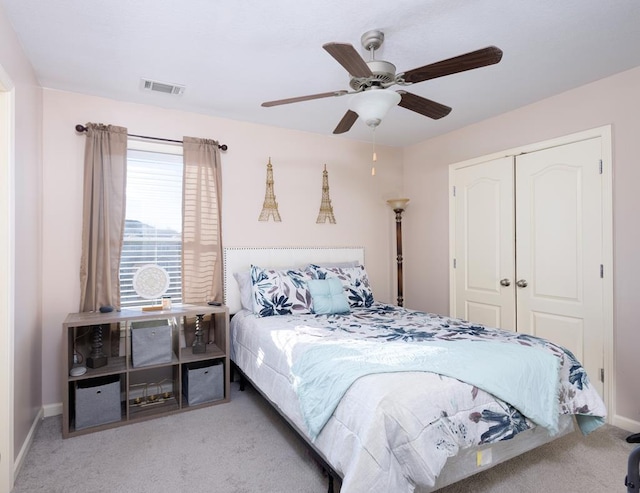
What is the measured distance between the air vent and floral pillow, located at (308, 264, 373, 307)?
1882 millimetres

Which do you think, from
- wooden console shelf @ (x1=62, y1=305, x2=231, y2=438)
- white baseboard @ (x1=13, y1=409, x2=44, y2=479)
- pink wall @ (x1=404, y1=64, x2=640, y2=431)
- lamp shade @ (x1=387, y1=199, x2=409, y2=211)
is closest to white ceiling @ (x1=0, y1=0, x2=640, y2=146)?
pink wall @ (x1=404, y1=64, x2=640, y2=431)

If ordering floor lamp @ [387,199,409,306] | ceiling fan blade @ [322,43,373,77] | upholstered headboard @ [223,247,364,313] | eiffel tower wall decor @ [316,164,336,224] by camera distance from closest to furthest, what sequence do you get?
ceiling fan blade @ [322,43,373,77]
upholstered headboard @ [223,247,364,313]
eiffel tower wall decor @ [316,164,336,224]
floor lamp @ [387,199,409,306]

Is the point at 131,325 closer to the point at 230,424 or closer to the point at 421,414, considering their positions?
the point at 230,424

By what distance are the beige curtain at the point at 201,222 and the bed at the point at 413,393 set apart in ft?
2.46

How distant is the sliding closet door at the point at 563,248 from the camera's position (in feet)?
9.12

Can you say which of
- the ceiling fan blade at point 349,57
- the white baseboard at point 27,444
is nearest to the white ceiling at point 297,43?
the ceiling fan blade at point 349,57

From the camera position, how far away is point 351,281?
11.5ft

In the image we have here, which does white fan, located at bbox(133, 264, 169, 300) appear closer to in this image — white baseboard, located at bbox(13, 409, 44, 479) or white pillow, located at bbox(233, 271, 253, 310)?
white pillow, located at bbox(233, 271, 253, 310)

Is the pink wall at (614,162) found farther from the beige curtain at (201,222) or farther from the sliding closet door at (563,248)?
the beige curtain at (201,222)

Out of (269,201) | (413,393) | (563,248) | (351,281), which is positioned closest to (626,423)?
(563,248)

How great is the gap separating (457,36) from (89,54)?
232cm

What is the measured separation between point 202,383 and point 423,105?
8.57ft

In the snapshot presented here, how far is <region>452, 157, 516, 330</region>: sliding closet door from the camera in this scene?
3400 mm

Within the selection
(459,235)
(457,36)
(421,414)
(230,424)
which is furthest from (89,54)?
(459,235)
